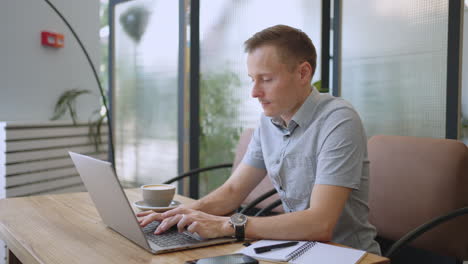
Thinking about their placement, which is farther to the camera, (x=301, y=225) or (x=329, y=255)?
(x=301, y=225)

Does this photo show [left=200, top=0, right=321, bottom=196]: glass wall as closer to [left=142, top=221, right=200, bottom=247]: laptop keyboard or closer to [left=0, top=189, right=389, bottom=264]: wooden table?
[left=0, top=189, right=389, bottom=264]: wooden table

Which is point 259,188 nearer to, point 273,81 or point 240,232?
point 273,81

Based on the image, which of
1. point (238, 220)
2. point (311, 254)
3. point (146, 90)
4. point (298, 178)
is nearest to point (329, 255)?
point (311, 254)

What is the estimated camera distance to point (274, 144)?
1564mm

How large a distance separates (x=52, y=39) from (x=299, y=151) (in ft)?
10.4

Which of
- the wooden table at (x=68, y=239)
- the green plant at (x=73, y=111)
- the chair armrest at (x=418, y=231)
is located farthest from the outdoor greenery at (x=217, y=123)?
the chair armrest at (x=418, y=231)

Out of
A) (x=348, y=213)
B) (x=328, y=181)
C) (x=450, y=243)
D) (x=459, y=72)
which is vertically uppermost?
(x=459, y=72)

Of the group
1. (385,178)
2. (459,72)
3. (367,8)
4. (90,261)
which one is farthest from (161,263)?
(367,8)

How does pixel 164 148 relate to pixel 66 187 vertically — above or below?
above

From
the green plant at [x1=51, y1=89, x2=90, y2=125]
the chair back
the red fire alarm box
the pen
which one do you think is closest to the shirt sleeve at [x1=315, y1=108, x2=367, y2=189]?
the pen

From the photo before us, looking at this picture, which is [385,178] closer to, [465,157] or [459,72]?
[465,157]

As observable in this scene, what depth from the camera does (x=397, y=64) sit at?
95.4 inches

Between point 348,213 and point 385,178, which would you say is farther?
point 385,178

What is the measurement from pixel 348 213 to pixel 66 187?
304 centimetres
